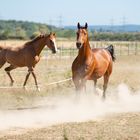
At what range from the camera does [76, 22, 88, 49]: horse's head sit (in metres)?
10.5

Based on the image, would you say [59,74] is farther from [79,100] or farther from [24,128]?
[24,128]

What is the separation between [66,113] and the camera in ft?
35.0

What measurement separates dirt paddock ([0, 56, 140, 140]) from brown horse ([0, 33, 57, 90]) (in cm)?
98

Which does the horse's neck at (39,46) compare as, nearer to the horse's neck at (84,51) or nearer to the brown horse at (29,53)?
the brown horse at (29,53)

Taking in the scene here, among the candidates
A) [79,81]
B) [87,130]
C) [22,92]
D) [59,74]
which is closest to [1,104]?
[22,92]

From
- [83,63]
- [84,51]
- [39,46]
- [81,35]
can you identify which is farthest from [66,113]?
[39,46]

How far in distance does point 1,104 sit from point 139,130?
17.1 ft

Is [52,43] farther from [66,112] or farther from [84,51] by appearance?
[66,112]

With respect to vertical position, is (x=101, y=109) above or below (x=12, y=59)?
below

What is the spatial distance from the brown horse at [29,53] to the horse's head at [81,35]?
3529 millimetres

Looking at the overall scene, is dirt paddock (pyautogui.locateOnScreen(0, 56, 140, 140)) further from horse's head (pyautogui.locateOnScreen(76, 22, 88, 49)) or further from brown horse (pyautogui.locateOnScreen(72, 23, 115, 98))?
horse's head (pyautogui.locateOnScreen(76, 22, 88, 49))

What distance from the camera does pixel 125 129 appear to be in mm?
8492

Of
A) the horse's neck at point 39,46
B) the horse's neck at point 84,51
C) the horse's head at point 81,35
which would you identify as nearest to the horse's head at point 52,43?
the horse's neck at point 39,46

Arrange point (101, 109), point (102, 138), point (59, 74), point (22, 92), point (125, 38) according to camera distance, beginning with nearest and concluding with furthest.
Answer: point (102, 138)
point (101, 109)
point (22, 92)
point (59, 74)
point (125, 38)
